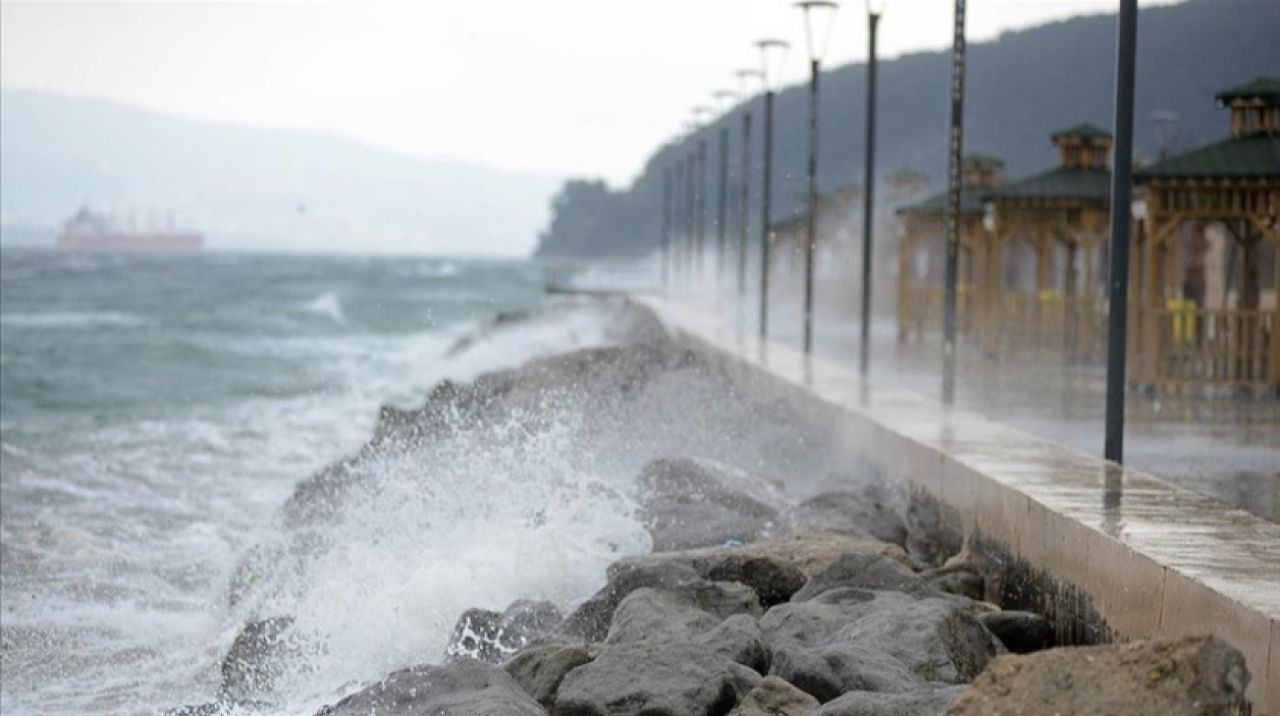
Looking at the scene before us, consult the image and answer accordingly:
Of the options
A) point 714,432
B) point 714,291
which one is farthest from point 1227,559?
point 714,291

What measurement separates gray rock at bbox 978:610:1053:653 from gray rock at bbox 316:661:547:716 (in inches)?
98.7

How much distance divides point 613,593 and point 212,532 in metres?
8.74

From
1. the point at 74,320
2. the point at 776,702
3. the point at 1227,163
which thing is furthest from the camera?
the point at 74,320

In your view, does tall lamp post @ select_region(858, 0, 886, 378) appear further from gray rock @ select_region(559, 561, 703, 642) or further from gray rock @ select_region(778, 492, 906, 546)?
gray rock @ select_region(559, 561, 703, 642)

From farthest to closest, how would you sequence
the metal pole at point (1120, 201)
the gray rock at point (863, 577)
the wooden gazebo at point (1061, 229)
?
the wooden gazebo at point (1061, 229)
the metal pole at point (1120, 201)
the gray rock at point (863, 577)

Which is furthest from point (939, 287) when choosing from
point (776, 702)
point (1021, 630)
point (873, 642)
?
point (776, 702)

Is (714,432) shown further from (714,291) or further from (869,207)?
(714,291)

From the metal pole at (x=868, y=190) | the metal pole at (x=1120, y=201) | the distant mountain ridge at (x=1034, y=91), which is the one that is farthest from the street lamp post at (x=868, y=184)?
the distant mountain ridge at (x=1034, y=91)

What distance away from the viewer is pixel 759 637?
27.8 ft

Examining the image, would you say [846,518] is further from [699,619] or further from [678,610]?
[699,619]

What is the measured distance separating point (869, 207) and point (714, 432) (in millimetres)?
4069

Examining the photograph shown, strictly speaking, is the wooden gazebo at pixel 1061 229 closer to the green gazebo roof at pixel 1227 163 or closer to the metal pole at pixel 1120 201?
the green gazebo roof at pixel 1227 163

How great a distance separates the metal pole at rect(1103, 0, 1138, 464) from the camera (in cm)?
1179

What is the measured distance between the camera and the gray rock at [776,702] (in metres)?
7.39
